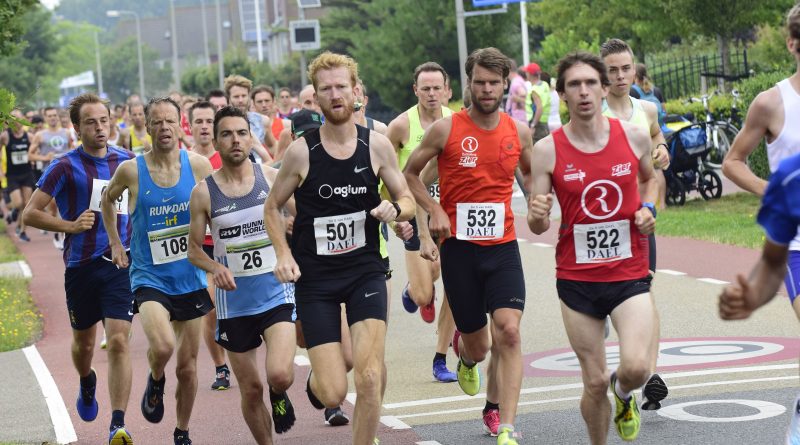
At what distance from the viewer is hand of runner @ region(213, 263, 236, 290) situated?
26.0 ft

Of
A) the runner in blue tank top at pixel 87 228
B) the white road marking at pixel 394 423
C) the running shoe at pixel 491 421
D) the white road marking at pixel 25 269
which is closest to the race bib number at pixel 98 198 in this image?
the runner in blue tank top at pixel 87 228

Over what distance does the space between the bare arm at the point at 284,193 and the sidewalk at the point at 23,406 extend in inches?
107

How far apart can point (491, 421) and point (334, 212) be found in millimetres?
1835

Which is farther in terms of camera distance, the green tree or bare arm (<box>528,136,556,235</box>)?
the green tree

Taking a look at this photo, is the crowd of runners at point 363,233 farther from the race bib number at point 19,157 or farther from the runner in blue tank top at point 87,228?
the race bib number at point 19,157

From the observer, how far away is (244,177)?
8.40 m

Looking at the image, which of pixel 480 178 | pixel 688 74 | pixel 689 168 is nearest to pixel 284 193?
pixel 480 178

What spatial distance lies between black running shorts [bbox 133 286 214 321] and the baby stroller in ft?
41.2

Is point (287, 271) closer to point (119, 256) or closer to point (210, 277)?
point (119, 256)

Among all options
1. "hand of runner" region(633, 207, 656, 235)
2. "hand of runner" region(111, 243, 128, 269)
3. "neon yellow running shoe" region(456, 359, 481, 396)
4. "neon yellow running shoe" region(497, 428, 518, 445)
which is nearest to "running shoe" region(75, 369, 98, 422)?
"hand of runner" region(111, 243, 128, 269)

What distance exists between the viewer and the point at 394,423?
9102mm

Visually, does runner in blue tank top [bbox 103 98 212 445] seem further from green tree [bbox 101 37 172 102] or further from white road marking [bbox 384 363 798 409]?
green tree [bbox 101 37 172 102]

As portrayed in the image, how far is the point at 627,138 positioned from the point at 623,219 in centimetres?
42

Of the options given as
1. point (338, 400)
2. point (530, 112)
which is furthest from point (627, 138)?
point (530, 112)
